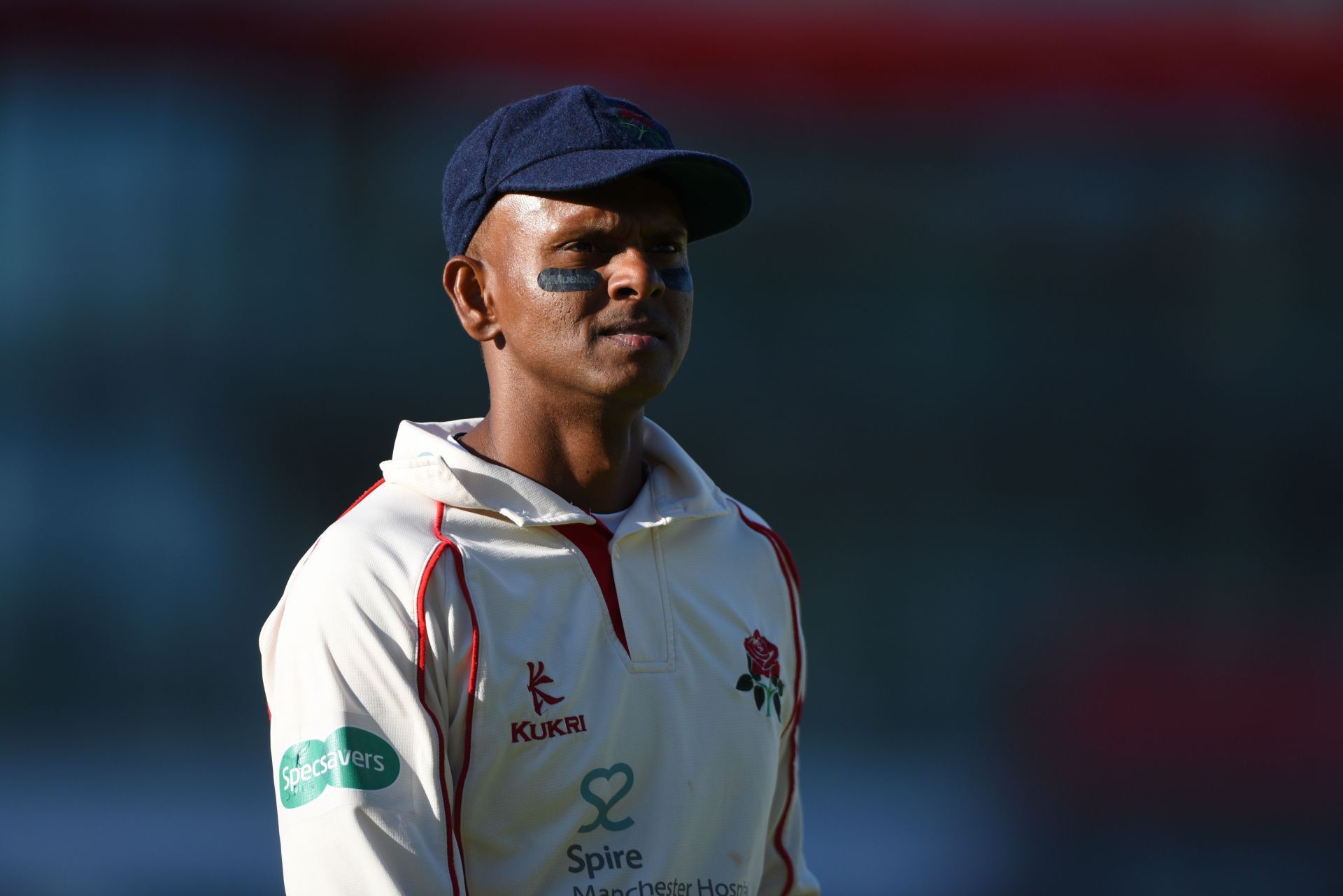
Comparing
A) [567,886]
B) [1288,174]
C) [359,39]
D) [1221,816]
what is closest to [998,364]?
[1288,174]

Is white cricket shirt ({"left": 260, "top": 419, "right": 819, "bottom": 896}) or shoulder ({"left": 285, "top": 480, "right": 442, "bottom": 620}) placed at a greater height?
shoulder ({"left": 285, "top": 480, "right": 442, "bottom": 620})

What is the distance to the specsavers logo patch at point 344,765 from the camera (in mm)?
1210

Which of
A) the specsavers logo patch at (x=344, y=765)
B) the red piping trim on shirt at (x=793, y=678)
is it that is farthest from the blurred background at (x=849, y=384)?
the specsavers logo patch at (x=344, y=765)

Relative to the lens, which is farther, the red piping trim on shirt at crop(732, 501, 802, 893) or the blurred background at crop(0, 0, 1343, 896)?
the blurred background at crop(0, 0, 1343, 896)

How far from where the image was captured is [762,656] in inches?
60.2

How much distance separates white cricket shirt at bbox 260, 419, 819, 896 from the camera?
1229mm

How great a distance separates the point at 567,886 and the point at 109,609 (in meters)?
2.37

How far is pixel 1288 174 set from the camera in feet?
12.4

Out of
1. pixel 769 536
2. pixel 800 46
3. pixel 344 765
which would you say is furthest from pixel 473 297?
pixel 800 46

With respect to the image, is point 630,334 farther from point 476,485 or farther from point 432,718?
point 432,718

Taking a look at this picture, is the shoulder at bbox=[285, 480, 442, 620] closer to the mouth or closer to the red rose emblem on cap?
the mouth

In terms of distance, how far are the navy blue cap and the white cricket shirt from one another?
0.26 meters

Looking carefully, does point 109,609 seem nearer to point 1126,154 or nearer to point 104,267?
point 104,267

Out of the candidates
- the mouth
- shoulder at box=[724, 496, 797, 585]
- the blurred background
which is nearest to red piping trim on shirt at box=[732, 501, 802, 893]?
shoulder at box=[724, 496, 797, 585]
